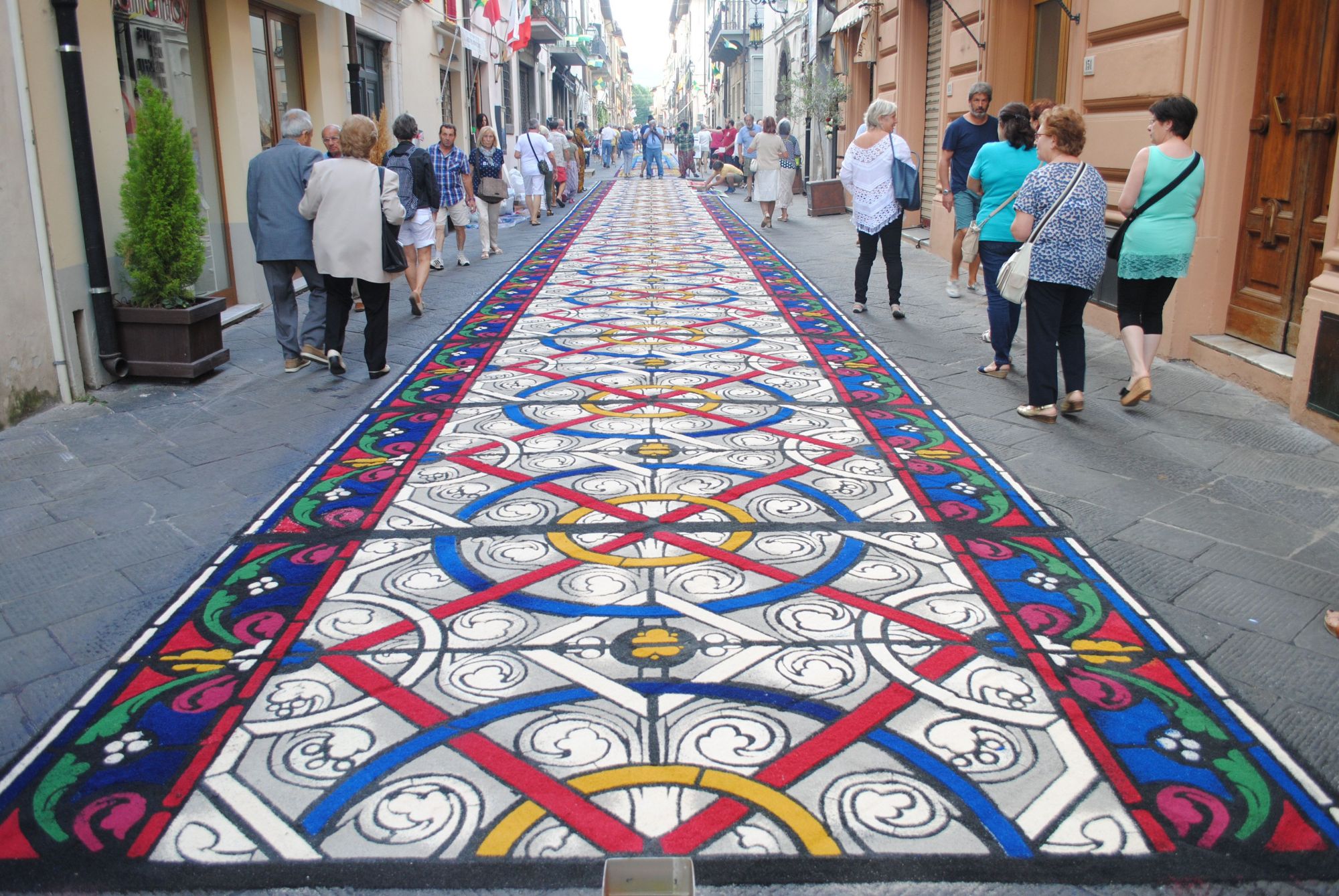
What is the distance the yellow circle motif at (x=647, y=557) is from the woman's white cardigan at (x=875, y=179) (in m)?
4.86

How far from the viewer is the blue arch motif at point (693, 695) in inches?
98.9

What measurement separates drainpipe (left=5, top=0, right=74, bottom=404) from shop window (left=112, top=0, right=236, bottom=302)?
63.8 inches

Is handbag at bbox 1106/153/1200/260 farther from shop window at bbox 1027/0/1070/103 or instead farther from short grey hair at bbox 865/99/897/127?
shop window at bbox 1027/0/1070/103

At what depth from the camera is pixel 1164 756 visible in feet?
9.02

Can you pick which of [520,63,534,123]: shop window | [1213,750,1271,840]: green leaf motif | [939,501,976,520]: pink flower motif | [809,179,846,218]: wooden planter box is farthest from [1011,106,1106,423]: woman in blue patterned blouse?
[520,63,534,123]: shop window

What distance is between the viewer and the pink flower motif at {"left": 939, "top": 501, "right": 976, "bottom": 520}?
14.5ft

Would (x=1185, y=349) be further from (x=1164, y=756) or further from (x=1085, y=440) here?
(x=1164, y=756)

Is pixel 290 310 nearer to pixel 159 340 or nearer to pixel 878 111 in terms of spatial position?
pixel 159 340

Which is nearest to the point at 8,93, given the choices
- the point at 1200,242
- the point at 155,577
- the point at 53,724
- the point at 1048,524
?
the point at 155,577

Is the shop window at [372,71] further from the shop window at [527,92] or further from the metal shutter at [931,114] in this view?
the shop window at [527,92]

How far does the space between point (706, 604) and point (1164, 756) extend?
56.4 inches

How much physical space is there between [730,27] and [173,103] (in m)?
35.2

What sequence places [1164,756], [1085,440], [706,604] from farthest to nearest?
1. [1085,440]
2. [706,604]
3. [1164,756]

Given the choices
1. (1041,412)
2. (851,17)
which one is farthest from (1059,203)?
(851,17)
